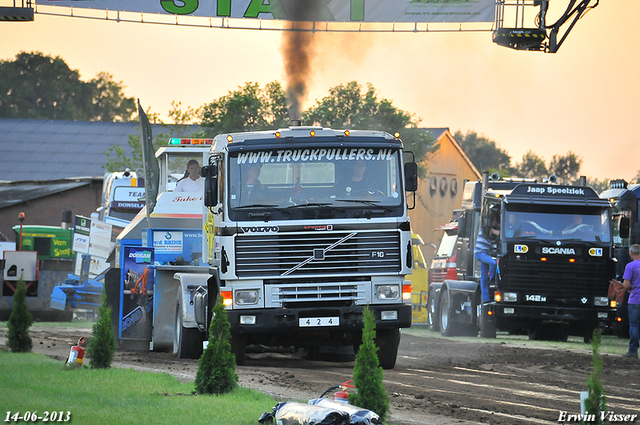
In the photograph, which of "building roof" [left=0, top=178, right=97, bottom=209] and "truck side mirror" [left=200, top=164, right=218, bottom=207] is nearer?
"truck side mirror" [left=200, top=164, right=218, bottom=207]

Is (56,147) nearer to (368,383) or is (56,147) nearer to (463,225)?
(463,225)

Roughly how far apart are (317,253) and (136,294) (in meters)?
4.21

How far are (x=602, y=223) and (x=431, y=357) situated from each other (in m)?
6.06

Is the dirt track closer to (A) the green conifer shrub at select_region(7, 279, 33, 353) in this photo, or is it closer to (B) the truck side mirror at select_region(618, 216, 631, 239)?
(A) the green conifer shrub at select_region(7, 279, 33, 353)

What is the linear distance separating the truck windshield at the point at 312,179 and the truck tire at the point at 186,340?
2777 mm

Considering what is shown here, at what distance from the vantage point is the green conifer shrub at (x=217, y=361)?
32.4 ft

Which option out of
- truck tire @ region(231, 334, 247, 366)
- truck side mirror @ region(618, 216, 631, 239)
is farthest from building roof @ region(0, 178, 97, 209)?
truck tire @ region(231, 334, 247, 366)

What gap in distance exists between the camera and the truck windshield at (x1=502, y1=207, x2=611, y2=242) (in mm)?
20531

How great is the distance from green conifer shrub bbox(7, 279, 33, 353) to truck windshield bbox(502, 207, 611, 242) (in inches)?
409

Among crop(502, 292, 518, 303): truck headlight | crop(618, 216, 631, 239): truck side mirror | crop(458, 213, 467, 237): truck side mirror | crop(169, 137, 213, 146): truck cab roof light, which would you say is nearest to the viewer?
crop(169, 137, 213, 146): truck cab roof light

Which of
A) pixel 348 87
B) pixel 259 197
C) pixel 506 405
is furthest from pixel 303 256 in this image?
pixel 348 87

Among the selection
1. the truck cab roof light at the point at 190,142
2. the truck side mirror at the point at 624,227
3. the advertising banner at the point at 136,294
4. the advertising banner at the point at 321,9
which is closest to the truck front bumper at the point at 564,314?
the truck side mirror at the point at 624,227

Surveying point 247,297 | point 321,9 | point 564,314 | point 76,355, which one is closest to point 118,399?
point 76,355

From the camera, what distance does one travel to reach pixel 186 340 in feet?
47.6
